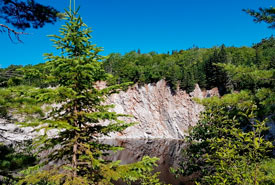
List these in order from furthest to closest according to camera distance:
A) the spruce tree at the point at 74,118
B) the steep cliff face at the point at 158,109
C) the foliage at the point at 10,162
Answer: the steep cliff face at the point at 158,109 < the foliage at the point at 10,162 < the spruce tree at the point at 74,118

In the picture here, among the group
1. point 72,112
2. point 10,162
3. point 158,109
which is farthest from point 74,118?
point 158,109

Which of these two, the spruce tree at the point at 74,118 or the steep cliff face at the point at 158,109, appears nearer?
the spruce tree at the point at 74,118

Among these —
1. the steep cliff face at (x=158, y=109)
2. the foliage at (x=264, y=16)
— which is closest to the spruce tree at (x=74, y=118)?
the foliage at (x=264, y=16)

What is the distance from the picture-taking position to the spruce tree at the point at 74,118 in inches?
152

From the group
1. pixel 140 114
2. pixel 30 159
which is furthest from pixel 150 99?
pixel 30 159

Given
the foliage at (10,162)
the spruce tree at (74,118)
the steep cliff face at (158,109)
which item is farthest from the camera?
the steep cliff face at (158,109)

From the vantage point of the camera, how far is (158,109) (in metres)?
52.1

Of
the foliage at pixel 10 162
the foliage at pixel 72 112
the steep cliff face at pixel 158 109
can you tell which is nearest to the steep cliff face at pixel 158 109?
the steep cliff face at pixel 158 109

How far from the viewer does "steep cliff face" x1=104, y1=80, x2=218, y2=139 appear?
48366 millimetres

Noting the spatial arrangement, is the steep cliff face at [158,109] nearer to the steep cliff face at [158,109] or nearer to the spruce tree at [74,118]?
the steep cliff face at [158,109]

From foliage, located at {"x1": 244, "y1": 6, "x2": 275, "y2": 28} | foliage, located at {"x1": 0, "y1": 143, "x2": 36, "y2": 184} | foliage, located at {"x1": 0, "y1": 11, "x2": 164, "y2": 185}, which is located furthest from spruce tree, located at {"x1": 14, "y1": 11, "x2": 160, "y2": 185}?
foliage, located at {"x1": 244, "y1": 6, "x2": 275, "y2": 28}

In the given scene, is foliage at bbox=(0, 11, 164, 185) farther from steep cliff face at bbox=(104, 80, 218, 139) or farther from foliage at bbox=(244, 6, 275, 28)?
steep cliff face at bbox=(104, 80, 218, 139)

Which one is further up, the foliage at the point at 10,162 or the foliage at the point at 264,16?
the foliage at the point at 264,16

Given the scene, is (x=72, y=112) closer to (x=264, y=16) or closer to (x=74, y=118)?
(x=74, y=118)
